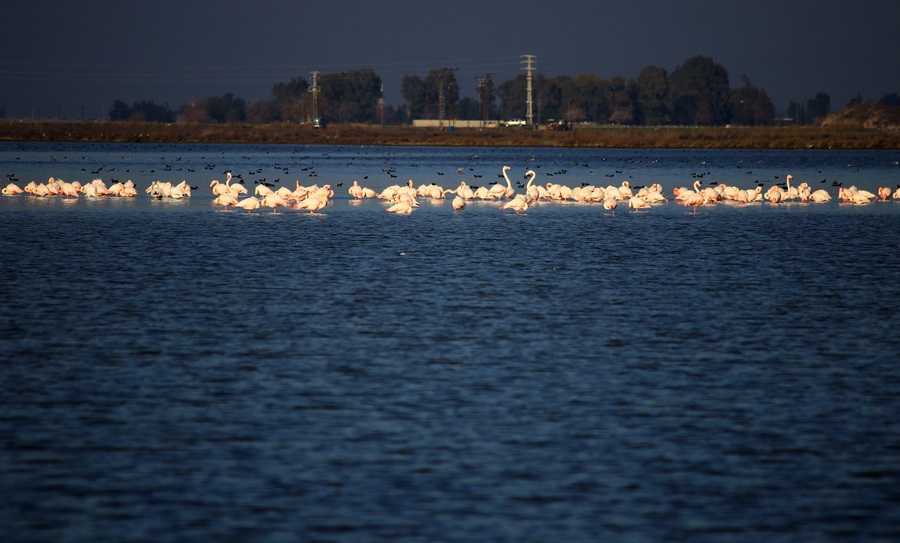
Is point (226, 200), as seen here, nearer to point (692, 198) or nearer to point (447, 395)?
Answer: point (692, 198)

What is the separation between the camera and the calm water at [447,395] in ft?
28.4

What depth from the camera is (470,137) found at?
482 ft

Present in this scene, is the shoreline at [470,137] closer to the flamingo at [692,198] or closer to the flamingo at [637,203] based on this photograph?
the flamingo at [692,198]

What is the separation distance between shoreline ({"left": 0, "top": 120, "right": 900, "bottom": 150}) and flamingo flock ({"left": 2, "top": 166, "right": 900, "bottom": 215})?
229 ft

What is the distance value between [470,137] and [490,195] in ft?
344

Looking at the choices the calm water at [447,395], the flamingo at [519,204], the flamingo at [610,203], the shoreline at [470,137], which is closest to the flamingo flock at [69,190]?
the flamingo at [519,204]

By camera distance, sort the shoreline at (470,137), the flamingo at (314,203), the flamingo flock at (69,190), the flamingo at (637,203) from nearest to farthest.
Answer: the flamingo at (314,203), the flamingo at (637,203), the flamingo flock at (69,190), the shoreline at (470,137)

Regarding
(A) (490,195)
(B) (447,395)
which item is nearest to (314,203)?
(A) (490,195)

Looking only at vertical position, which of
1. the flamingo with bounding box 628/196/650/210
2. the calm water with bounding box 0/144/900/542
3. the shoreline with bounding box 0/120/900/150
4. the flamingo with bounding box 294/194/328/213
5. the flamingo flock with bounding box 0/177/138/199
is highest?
the shoreline with bounding box 0/120/900/150

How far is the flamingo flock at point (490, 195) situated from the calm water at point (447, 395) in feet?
40.6

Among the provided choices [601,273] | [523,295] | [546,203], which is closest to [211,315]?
[523,295]

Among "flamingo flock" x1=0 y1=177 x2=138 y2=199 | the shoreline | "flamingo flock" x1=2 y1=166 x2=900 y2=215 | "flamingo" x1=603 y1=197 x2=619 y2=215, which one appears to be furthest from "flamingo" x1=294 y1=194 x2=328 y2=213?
the shoreline

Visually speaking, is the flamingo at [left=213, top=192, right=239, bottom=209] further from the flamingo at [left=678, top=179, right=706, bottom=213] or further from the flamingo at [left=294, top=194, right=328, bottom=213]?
the flamingo at [left=678, top=179, right=706, bottom=213]

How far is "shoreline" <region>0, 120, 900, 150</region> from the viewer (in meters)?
118
